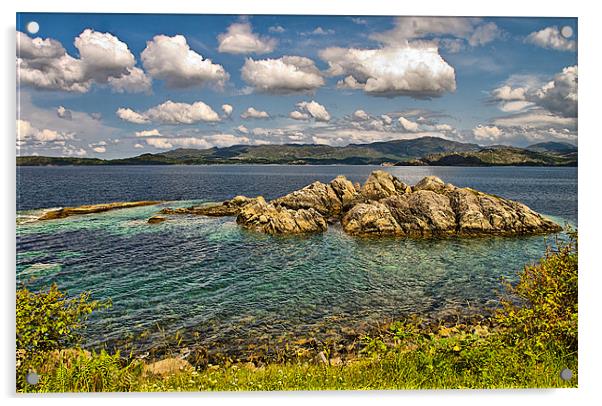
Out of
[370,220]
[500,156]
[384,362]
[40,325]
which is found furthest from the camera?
[370,220]

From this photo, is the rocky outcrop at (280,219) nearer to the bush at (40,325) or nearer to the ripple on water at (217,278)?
the ripple on water at (217,278)

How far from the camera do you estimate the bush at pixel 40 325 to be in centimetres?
707

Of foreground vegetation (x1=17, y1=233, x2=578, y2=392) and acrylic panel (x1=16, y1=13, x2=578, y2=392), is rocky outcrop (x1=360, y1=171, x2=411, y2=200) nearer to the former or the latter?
acrylic panel (x1=16, y1=13, x2=578, y2=392)

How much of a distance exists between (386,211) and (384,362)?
35.5 feet

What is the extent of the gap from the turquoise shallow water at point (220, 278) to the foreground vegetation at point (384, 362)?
2.92ft

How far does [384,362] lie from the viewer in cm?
775

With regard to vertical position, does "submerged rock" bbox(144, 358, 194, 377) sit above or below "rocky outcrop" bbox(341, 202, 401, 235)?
below

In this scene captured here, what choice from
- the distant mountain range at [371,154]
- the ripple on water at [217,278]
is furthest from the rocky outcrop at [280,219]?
the distant mountain range at [371,154]

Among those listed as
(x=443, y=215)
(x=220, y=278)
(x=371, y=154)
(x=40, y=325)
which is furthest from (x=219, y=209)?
→ (x=443, y=215)

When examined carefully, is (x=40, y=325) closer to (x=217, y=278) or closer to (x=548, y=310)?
(x=217, y=278)

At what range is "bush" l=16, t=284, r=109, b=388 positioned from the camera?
23.2ft

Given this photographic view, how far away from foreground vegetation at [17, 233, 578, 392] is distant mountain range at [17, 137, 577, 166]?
10.2 ft

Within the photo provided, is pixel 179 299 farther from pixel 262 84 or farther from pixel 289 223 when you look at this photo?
pixel 289 223

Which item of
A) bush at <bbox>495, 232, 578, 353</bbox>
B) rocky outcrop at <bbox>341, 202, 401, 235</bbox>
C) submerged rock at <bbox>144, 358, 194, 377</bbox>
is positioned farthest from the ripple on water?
rocky outcrop at <bbox>341, 202, 401, 235</bbox>
